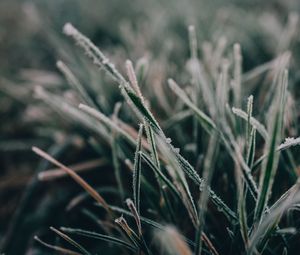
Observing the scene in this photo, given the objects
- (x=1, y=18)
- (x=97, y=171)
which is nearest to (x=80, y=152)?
(x=97, y=171)

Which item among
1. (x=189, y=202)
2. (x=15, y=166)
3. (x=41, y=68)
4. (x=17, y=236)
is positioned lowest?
(x=189, y=202)

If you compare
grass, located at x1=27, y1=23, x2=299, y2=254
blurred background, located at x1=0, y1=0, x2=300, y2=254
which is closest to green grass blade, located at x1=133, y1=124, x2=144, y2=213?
grass, located at x1=27, y1=23, x2=299, y2=254

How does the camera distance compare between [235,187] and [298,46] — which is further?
[298,46]

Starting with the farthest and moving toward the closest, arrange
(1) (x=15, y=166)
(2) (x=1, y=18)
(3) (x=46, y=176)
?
(2) (x=1, y=18) < (1) (x=15, y=166) < (3) (x=46, y=176)

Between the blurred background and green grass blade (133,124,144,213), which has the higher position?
the blurred background

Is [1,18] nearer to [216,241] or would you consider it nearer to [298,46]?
[298,46]

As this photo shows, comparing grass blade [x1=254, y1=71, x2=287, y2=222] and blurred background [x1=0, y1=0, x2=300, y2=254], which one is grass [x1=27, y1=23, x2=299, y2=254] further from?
blurred background [x1=0, y1=0, x2=300, y2=254]

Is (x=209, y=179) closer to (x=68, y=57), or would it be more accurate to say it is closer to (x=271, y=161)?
(x=271, y=161)

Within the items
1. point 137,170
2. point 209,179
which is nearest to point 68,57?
point 137,170
